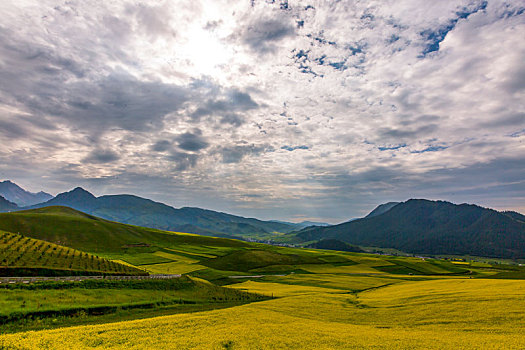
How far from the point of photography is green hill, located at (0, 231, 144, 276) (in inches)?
2292

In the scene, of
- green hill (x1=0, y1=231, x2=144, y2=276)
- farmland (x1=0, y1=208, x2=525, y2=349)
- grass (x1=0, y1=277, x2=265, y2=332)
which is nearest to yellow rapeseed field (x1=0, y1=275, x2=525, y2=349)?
farmland (x1=0, y1=208, x2=525, y2=349)

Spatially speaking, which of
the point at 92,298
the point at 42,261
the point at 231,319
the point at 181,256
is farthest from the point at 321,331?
the point at 181,256

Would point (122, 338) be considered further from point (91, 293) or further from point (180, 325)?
point (91, 293)

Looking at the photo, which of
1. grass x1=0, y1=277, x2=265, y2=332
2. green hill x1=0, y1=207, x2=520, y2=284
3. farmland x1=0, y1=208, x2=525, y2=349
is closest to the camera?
farmland x1=0, y1=208, x2=525, y2=349

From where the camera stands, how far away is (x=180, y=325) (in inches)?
1206

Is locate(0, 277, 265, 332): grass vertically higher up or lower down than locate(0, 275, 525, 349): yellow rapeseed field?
lower down

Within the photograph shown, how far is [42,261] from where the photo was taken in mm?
64062

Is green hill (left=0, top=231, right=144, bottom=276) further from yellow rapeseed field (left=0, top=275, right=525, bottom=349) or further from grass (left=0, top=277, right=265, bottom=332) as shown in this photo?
yellow rapeseed field (left=0, top=275, right=525, bottom=349)

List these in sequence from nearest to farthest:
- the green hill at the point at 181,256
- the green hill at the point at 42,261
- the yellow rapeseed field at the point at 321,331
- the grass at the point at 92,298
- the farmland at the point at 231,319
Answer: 1. the yellow rapeseed field at the point at 321,331
2. the farmland at the point at 231,319
3. the grass at the point at 92,298
4. the green hill at the point at 42,261
5. the green hill at the point at 181,256

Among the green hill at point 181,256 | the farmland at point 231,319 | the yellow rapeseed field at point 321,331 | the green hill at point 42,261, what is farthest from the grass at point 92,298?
the green hill at point 181,256

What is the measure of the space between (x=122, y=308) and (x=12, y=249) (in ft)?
160

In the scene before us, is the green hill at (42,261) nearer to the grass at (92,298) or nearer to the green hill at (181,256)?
the grass at (92,298)

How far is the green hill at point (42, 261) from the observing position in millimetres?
58219

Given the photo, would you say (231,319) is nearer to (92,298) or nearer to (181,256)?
(92,298)
